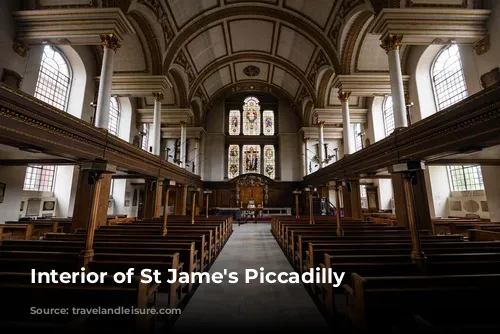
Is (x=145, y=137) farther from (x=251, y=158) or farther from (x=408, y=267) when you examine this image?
(x=408, y=267)

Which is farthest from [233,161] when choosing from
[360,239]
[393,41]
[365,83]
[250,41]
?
[360,239]

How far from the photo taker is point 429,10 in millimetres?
7219

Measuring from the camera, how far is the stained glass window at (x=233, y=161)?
21000mm

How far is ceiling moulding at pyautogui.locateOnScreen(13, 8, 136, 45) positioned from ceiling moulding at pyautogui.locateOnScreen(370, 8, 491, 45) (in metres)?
8.64

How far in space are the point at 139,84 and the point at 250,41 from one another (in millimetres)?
8616

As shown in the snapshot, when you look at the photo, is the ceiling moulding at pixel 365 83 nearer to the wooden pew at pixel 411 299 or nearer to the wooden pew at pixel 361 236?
the wooden pew at pixel 361 236

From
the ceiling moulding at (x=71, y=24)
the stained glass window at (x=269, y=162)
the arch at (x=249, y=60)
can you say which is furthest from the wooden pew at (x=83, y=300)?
the stained glass window at (x=269, y=162)

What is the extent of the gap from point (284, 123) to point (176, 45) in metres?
12.2

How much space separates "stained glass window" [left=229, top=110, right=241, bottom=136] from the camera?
21.7 meters

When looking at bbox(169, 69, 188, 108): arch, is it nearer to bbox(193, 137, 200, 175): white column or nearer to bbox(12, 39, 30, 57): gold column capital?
bbox(193, 137, 200, 175): white column

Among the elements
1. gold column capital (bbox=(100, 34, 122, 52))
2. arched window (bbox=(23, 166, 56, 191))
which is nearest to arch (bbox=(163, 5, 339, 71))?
gold column capital (bbox=(100, 34, 122, 52))

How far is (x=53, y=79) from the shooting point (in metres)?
9.90

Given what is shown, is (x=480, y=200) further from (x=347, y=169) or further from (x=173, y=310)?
(x=173, y=310)

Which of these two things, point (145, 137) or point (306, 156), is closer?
point (145, 137)
